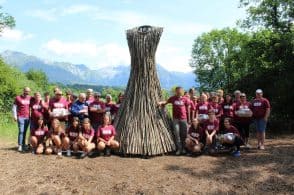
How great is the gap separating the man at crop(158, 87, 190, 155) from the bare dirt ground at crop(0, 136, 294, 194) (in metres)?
0.41

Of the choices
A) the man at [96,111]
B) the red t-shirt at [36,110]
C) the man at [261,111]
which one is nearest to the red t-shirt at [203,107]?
the man at [261,111]

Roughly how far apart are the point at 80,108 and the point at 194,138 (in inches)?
105

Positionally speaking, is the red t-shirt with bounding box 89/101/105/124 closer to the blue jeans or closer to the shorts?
the blue jeans

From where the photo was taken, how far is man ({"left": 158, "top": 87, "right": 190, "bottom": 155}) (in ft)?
31.9

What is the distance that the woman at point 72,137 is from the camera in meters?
9.73

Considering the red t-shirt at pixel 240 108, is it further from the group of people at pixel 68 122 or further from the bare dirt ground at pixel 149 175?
the group of people at pixel 68 122

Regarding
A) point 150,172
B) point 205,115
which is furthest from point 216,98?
point 150,172

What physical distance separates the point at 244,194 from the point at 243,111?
2759mm

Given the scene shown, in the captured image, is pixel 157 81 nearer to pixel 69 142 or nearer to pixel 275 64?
pixel 69 142

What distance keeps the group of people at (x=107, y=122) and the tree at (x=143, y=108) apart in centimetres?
23

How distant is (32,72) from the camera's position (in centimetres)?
7269

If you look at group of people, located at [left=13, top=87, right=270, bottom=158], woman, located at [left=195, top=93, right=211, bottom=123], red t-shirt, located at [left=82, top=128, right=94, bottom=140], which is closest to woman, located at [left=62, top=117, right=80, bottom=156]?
group of people, located at [left=13, top=87, right=270, bottom=158]

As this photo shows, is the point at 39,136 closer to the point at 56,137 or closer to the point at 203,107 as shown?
the point at 56,137

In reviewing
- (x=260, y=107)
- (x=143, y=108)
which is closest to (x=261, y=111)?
(x=260, y=107)
